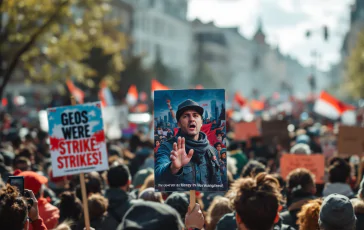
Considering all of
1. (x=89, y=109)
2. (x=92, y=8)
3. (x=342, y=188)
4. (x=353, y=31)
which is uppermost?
(x=353, y=31)

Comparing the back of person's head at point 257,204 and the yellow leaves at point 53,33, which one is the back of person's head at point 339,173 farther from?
the yellow leaves at point 53,33

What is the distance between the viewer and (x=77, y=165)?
6285 mm

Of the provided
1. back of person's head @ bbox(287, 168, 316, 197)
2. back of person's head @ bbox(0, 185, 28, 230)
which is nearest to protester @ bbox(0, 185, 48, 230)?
back of person's head @ bbox(0, 185, 28, 230)

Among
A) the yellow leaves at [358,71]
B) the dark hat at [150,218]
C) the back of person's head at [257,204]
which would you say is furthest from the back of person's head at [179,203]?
the yellow leaves at [358,71]

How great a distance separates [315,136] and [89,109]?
8542 mm

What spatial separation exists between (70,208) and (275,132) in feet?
32.8

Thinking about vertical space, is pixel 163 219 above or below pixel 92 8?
below

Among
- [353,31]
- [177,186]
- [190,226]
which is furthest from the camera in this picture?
[353,31]

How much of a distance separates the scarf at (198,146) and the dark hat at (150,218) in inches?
68.1

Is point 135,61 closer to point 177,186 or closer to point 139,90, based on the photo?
point 139,90

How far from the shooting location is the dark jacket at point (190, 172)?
5.09 metres

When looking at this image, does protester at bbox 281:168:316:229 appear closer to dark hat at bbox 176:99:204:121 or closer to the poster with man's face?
the poster with man's face

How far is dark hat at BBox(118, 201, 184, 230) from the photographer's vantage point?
3.26 m

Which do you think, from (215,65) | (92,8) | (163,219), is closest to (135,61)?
(92,8)
